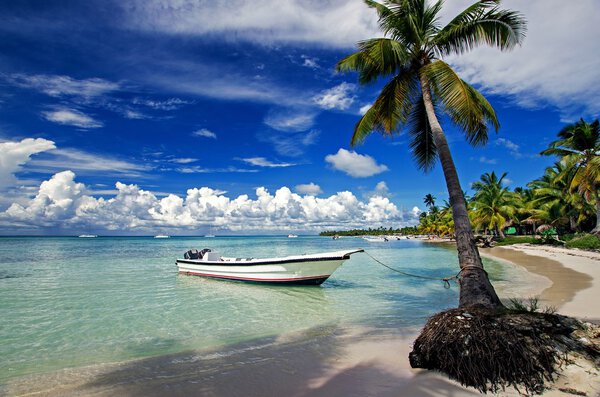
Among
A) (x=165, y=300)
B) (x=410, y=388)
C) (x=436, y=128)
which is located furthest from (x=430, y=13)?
(x=165, y=300)

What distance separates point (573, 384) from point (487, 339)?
972 millimetres

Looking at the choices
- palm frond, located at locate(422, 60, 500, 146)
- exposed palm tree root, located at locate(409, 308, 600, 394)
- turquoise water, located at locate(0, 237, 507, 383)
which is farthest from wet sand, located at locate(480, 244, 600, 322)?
palm frond, located at locate(422, 60, 500, 146)

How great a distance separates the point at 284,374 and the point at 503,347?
10.2 feet

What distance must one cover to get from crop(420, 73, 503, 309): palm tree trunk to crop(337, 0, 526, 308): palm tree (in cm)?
2

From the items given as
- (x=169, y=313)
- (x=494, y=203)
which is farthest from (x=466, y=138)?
(x=494, y=203)

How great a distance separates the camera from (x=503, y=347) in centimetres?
400

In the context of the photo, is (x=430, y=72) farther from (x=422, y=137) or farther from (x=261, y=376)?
(x=261, y=376)

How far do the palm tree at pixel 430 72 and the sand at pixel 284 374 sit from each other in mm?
2430

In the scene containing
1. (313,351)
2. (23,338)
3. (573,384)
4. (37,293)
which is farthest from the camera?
(37,293)

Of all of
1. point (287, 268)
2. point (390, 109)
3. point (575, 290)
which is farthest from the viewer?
point (287, 268)

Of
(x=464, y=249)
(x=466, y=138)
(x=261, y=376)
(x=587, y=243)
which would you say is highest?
(x=466, y=138)

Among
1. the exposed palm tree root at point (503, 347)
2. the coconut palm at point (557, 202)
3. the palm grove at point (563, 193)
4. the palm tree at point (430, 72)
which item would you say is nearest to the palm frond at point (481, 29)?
the palm tree at point (430, 72)

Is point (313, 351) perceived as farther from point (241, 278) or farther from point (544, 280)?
point (544, 280)

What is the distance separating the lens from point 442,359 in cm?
437
